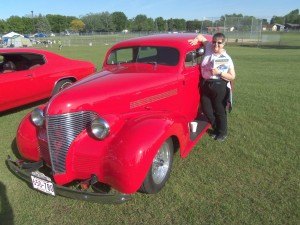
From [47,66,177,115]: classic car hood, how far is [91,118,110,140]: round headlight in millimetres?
239

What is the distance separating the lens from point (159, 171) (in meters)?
4.21

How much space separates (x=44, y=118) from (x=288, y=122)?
4963 millimetres

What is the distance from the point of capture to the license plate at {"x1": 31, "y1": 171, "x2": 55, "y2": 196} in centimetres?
361

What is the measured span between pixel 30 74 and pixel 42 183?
4595 mm

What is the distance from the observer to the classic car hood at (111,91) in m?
3.76

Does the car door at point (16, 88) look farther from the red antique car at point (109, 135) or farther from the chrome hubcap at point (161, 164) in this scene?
the chrome hubcap at point (161, 164)

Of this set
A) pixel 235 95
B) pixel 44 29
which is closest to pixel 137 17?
pixel 44 29

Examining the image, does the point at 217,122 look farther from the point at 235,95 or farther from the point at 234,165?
the point at 235,95

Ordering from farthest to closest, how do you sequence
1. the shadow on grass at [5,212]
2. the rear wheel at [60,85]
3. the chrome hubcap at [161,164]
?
1. the rear wheel at [60,85]
2. the chrome hubcap at [161,164]
3. the shadow on grass at [5,212]

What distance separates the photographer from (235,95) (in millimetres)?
9406

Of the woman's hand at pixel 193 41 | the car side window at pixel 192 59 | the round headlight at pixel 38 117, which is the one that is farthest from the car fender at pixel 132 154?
the woman's hand at pixel 193 41

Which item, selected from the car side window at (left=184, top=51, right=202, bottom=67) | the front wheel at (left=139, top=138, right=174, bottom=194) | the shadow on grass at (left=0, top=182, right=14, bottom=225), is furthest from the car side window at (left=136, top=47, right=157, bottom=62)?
the shadow on grass at (left=0, top=182, right=14, bottom=225)

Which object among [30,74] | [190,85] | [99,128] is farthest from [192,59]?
[30,74]

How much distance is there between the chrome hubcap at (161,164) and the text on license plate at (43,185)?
1209 mm
